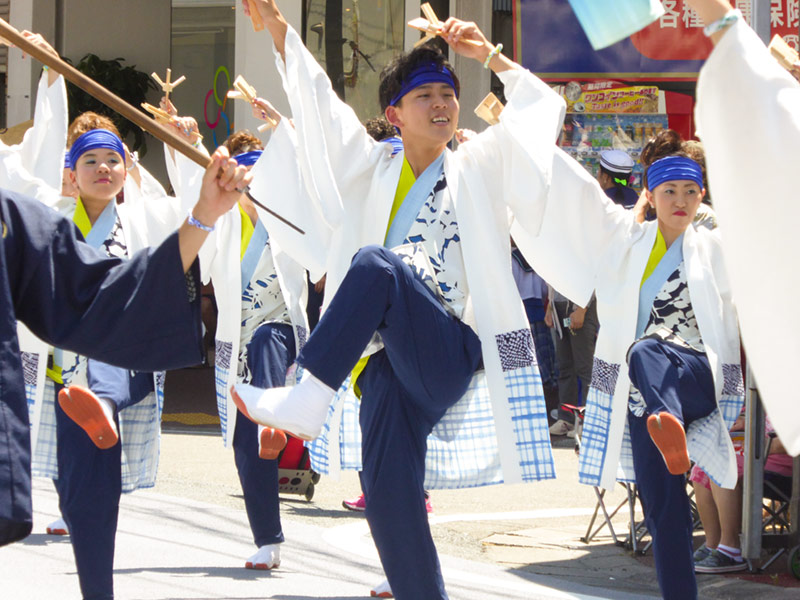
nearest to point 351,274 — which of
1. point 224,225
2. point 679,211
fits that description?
point 679,211

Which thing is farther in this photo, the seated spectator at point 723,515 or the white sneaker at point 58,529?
the white sneaker at point 58,529

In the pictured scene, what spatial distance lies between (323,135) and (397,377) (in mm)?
971

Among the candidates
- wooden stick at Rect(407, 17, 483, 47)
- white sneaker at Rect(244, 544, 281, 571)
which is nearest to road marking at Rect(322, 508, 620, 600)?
white sneaker at Rect(244, 544, 281, 571)

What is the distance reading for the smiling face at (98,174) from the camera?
5.02 metres

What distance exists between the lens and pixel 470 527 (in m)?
6.34

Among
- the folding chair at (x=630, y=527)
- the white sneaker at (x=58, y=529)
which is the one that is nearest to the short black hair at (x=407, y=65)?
the folding chair at (x=630, y=527)

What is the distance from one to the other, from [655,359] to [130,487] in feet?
7.40

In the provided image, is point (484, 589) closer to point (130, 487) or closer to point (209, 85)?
point (130, 487)

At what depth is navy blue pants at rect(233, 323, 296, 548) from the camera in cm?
539

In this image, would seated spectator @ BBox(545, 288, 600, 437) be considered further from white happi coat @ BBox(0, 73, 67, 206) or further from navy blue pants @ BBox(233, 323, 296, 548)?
white happi coat @ BBox(0, 73, 67, 206)

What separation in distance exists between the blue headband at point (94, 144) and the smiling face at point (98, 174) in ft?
0.05

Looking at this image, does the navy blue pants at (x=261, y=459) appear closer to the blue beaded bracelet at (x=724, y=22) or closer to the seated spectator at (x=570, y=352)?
the blue beaded bracelet at (x=724, y=22)

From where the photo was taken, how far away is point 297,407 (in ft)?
12.3

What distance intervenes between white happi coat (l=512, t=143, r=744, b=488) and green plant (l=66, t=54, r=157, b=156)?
8693 millimetres
